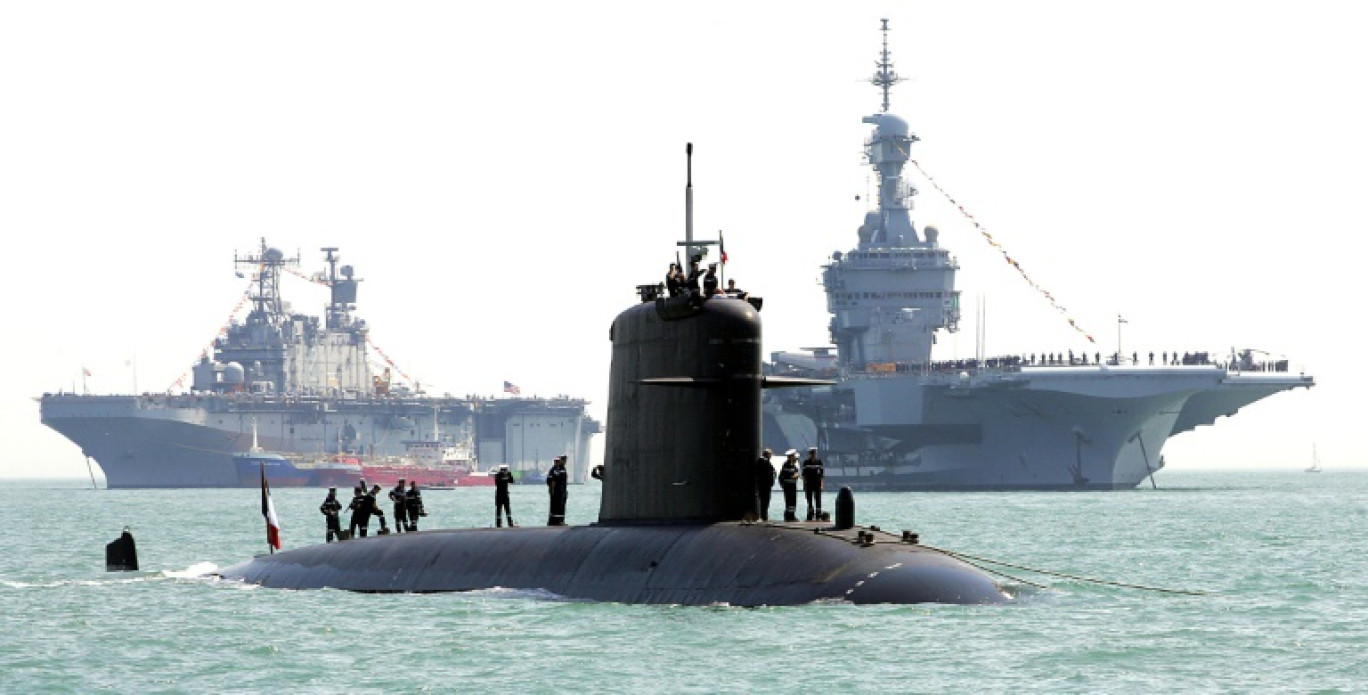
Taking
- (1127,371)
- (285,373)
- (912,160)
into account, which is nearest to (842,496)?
(1127,371)

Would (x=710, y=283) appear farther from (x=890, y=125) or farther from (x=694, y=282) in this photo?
(x=890, y=125)

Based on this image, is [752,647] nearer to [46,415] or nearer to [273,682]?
[273,682]

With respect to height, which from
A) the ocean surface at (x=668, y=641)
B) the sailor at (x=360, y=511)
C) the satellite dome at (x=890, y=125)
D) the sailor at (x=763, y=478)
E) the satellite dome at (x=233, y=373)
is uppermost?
the satellite dome at (x=890, y=125)

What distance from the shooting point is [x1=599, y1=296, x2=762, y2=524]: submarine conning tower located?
25531 mm

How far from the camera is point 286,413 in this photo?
178m

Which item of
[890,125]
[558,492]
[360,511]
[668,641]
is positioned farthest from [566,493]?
[890,125]

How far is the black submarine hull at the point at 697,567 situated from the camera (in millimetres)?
23531

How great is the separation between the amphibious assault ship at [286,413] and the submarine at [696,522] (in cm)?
14674

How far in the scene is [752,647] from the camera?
22125 mm

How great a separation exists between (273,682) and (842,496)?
25.6 feet

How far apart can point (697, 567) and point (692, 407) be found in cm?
229

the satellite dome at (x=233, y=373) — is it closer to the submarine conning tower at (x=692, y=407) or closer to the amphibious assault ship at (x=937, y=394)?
the amphibious assault ship at (x=937, y=394)

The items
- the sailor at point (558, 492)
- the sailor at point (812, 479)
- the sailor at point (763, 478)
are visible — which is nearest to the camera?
the sailor at point (763, 478)

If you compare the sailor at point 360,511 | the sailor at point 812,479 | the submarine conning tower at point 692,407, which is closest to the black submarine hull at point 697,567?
the submarine conning tower at point 692,407
